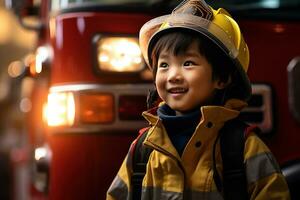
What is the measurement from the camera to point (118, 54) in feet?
9.80

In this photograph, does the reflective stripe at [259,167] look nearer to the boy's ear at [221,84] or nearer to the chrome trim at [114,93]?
the boy's ear at [221,84]

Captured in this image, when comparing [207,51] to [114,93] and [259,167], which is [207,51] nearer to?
[259,167]

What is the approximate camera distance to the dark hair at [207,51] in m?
2.30

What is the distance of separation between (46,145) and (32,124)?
1234mm

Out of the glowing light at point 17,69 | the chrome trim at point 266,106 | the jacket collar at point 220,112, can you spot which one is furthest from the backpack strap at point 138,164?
the glowing light at point 17,69

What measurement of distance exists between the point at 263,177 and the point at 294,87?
836 mm

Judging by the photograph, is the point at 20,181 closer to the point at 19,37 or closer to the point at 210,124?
the point at 210,124

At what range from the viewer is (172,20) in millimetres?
2332

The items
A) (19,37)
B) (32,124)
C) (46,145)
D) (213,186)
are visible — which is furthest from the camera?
(19,37)

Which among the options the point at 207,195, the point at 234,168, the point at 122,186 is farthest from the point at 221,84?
the point at 122,186

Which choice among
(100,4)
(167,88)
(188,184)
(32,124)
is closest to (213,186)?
(188,184)

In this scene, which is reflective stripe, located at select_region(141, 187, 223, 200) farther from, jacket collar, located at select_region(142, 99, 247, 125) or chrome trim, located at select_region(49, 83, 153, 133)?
chrome trim, located at select_region(49, 83, 153, 133)

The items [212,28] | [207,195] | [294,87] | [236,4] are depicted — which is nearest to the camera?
[207,195]

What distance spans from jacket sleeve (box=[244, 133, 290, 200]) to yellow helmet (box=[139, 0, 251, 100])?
→ 28cm
